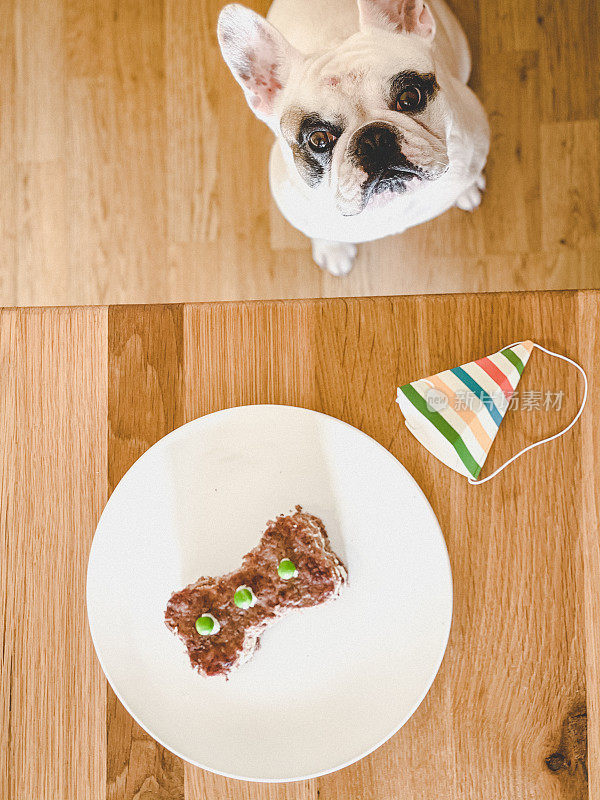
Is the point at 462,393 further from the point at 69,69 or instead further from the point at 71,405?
the point at 69,69

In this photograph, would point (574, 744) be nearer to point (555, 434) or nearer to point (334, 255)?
point (555, 434)

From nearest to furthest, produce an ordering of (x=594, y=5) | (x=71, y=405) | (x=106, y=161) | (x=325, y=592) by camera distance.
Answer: (x=325, y=592)
(x=71, y=405)
(x=594, y=5)
(x=106, y=161)

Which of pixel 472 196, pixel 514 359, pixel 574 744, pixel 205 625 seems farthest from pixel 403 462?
pixel 472 196

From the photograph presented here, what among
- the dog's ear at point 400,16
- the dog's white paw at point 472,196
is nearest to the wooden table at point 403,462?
the dog's ear at point 400,16

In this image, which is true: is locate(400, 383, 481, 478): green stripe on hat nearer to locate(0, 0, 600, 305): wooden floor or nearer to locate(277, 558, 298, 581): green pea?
locate(277, 558, 298, 581): green pea

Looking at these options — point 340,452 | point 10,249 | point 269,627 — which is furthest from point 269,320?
point 10,249
